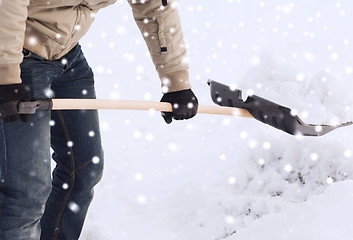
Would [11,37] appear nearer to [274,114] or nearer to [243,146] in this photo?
[274,114]

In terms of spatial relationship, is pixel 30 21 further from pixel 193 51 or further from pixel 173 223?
pixel 193 51

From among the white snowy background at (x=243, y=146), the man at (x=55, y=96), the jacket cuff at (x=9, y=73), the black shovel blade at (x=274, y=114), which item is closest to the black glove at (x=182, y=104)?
the man at (x=55, y=96)

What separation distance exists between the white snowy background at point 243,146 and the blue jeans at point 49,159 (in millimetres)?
532

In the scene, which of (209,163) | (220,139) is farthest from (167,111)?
(220,139)

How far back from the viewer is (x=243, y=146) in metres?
3.55

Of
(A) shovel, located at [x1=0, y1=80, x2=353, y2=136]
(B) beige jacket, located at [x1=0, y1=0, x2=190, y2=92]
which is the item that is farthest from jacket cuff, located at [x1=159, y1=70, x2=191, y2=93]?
(A) shovel, located at [x1=0, y1=80, x2=353, y2=136]

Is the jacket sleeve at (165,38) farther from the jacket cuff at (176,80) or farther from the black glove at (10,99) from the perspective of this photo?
the black glove at (10,99)

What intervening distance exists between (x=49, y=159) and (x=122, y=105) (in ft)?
1.41

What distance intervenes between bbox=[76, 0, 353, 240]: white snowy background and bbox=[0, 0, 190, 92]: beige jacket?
1.02 meters

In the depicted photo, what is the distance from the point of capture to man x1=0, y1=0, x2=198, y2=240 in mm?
1679

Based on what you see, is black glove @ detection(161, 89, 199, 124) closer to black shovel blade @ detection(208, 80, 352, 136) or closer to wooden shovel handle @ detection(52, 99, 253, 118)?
wooden shovel handle @ detection(52, 99, 253, 118)

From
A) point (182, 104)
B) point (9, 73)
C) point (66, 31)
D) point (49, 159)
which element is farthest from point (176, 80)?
point (9, 73)

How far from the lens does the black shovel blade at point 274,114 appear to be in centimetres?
234

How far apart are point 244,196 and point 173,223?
1.73 feet
